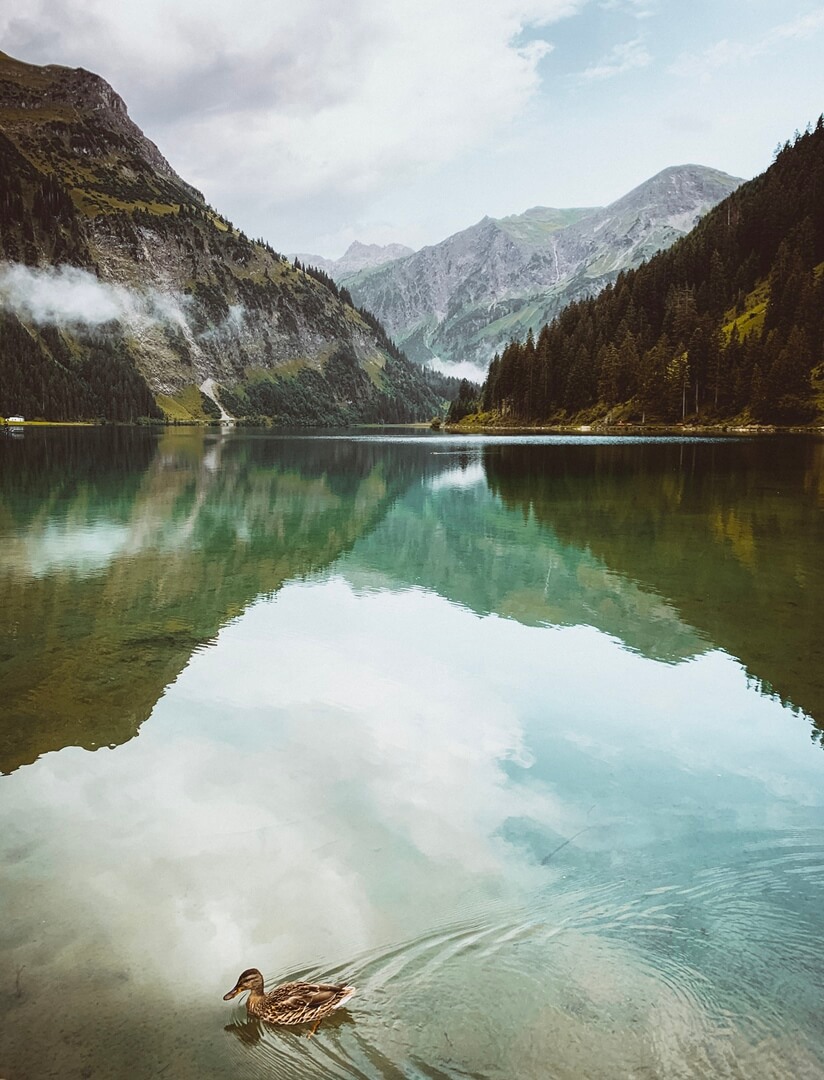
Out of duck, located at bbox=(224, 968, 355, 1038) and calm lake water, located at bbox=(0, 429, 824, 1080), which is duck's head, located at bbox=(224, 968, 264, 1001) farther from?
calm lake water, located at bbox=(0, 429, 824, 1080)

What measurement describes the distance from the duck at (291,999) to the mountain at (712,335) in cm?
15143

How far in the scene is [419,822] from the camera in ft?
29.5

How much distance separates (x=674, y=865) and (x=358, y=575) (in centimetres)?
1808

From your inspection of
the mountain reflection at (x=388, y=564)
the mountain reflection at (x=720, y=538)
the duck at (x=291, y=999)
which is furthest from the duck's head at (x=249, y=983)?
the mountain reflection at (x=720, y=538)

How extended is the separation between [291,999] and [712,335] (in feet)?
552

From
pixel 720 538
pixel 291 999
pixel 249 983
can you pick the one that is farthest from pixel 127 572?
pixel 720 538

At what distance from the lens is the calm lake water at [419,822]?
18.4ft

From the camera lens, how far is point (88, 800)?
31.1 feet

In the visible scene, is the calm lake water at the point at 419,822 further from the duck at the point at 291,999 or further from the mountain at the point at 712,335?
the mountain at the point at 712,335

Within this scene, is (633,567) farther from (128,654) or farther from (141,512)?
(141,512)

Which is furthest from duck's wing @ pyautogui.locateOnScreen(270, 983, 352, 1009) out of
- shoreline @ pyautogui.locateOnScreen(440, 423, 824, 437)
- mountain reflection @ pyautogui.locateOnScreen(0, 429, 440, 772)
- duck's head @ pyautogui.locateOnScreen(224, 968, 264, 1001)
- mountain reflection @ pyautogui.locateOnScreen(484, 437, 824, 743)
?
shoreline @ pyautogui.locateOnScreen(440, 423, 824, 437)

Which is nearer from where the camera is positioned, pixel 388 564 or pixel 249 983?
pixel 249 983

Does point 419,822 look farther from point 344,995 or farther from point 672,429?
point 672,429

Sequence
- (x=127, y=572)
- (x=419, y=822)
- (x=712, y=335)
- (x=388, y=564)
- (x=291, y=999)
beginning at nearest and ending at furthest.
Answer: (x=291, y=999)
(x=419, y=822)
(x=127, y=572)
(x=388, y=564)
(x=712, y=335)
